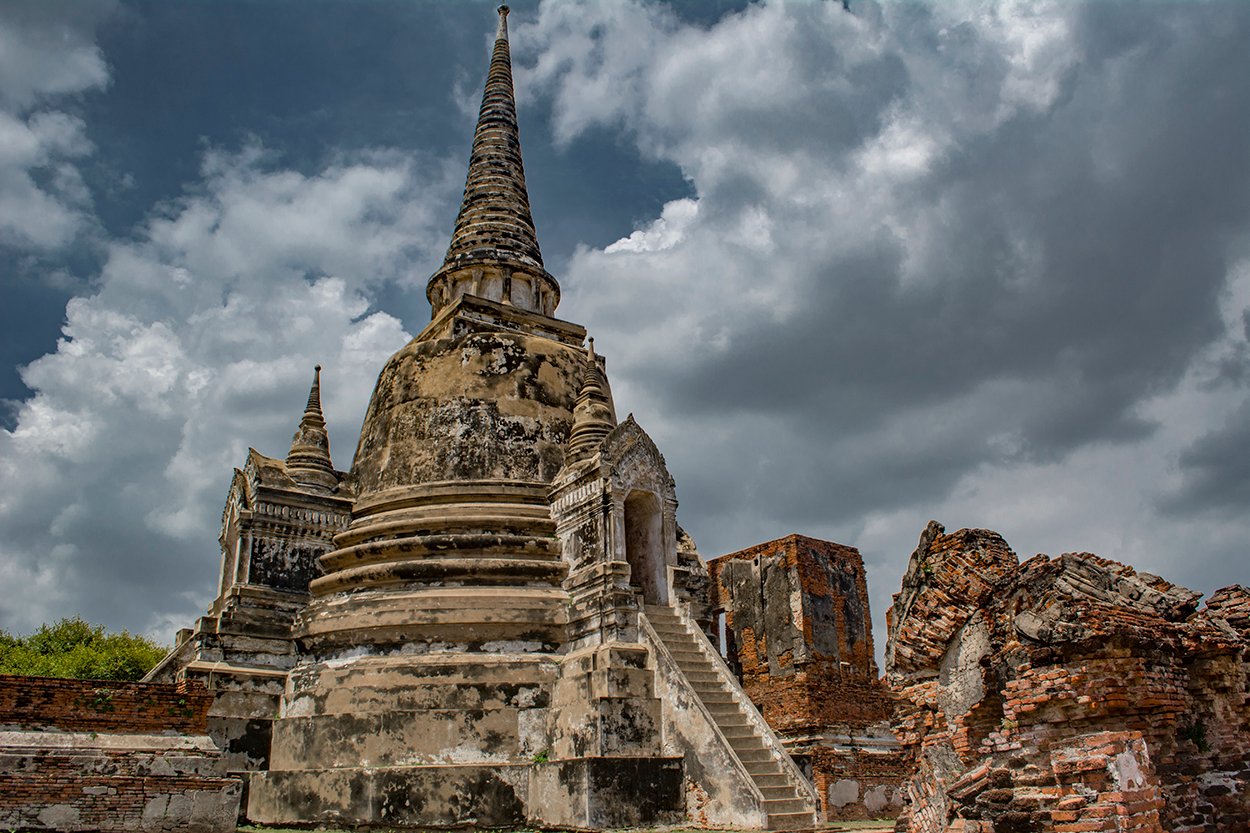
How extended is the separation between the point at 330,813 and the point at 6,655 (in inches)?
814

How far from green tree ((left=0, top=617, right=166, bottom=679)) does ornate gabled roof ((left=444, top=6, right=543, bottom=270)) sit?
48.2ft

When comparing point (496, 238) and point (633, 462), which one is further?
point (496, 238)

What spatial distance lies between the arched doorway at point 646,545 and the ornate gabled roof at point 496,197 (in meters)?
5.93

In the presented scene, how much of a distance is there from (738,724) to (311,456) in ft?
31.6

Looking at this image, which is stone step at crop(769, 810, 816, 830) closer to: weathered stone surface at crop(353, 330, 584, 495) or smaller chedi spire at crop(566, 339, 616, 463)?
smaller chedi spire at crop(566, 339, 616, 463)

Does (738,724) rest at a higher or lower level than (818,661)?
lower

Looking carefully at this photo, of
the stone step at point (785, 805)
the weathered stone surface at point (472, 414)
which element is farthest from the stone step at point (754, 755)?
the weathered stone surface at point (472, 414)

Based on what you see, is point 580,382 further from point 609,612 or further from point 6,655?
point 6,655

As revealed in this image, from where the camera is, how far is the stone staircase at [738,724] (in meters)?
12.6

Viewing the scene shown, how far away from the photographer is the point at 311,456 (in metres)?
19.2

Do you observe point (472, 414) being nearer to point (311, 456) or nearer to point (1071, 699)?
point (311, 456)

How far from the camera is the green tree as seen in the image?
2769 cm

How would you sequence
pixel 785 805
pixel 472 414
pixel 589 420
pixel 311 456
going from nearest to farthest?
pixel 785 805 → pixel 589 420 → pixel 472 414 → pixel 311 456

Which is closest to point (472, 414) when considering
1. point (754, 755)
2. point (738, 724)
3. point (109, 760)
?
point (738, 724)
